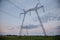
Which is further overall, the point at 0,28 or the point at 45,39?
the point at 0,28

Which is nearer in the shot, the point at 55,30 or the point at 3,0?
the point at 55,30

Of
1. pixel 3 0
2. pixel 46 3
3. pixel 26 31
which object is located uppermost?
pixel 3 0

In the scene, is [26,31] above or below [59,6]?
below

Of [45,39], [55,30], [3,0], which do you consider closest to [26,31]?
[45,39]

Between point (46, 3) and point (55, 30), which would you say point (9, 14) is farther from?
point (55, 30)

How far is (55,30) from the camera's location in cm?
299

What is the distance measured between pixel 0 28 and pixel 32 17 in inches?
31.6

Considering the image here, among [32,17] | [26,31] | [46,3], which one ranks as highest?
[46,3]

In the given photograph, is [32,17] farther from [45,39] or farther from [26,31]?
[45,39]

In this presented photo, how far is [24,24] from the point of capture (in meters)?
3.06

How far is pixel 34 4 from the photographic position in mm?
3088

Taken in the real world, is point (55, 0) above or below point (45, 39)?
above

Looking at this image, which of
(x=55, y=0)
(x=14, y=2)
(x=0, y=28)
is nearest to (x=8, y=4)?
(x=14, y=2)

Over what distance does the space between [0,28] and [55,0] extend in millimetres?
1434
